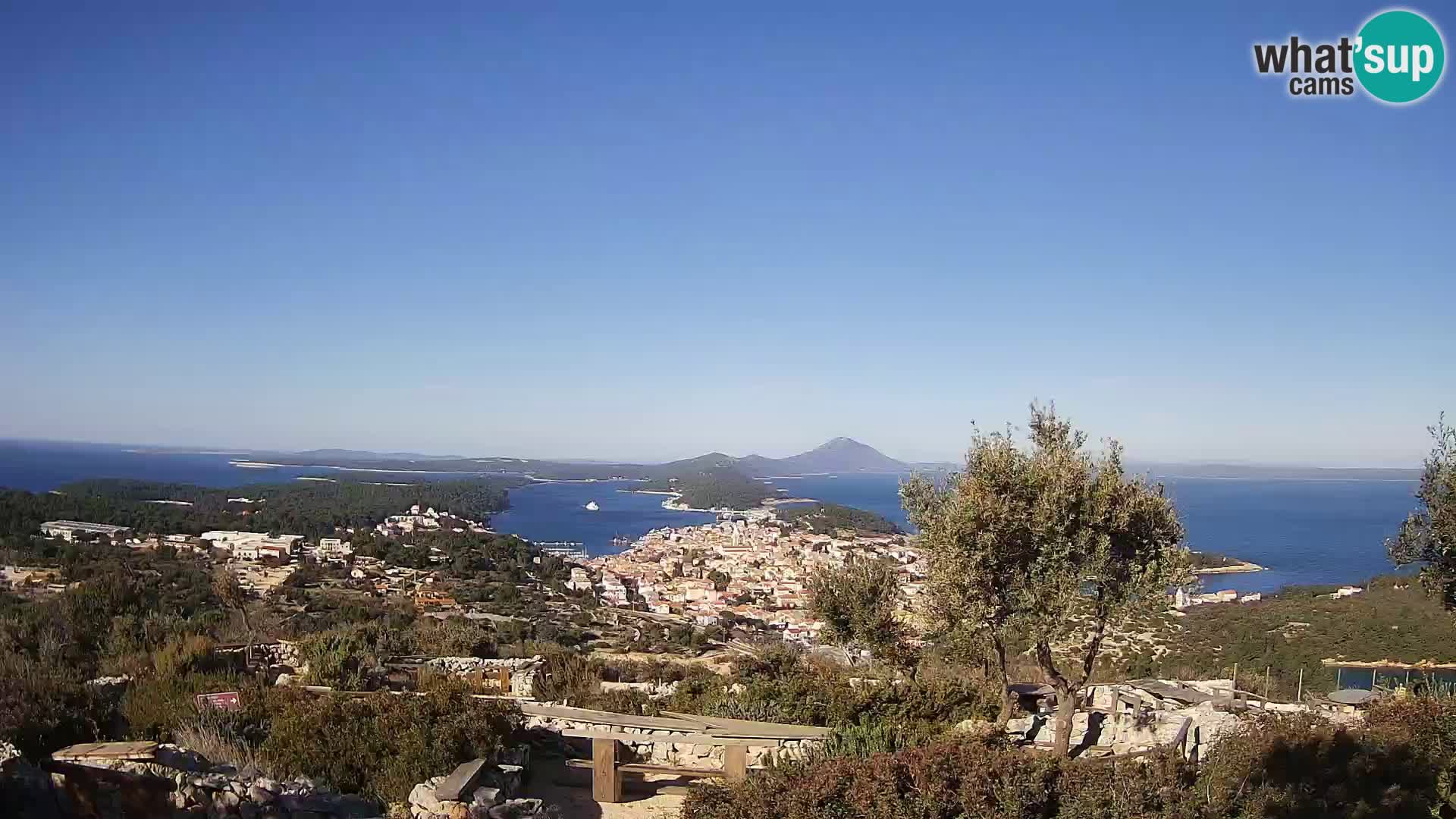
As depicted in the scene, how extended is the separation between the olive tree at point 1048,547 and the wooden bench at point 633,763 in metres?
2.13

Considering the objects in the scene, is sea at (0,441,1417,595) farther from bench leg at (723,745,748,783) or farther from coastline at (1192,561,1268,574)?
bench leg at (723,745,748,783)

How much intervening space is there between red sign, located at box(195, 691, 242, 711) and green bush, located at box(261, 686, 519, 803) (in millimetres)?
Answer: 496

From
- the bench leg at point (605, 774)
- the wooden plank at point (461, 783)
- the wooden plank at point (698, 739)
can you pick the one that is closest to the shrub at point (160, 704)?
the wooden plank at point (461, 783)

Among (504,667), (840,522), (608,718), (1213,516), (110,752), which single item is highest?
(110,752)

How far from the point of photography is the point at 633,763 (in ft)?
26.1

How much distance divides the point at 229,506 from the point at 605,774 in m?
59.6

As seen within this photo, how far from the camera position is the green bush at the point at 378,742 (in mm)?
6492

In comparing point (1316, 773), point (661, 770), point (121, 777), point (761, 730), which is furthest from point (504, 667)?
point (1316, 773)

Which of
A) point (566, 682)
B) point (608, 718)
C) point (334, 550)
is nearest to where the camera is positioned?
point (608, 718)

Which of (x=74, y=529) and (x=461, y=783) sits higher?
(x=461, y=783)

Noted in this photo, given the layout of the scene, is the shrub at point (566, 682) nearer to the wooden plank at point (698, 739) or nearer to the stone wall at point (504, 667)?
the stone wall at point (504, 667)

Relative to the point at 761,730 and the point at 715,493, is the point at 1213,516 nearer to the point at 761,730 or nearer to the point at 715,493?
the point at 715,493

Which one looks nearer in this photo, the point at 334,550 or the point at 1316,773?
the point at 1316,773

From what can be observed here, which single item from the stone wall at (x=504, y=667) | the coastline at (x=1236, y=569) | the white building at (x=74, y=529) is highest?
the stone wall at (x=504, y=667)
